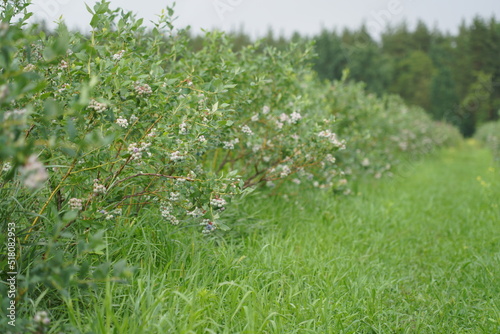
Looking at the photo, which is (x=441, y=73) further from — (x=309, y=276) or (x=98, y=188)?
(x=98, y=188)

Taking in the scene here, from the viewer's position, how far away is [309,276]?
2953mm

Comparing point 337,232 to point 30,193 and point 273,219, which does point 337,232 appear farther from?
point 30,193

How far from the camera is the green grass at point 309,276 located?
2.10 meters

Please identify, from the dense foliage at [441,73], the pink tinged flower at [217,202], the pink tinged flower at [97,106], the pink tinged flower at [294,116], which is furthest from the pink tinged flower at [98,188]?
the dense foliage at [441,73]

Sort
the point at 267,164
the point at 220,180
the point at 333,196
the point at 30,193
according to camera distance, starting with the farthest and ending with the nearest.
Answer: the point at 333,196, the point at 267,164, the point at 220,180, the point at 30,193

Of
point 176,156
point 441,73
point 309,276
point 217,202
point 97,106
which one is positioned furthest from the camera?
point 441,73

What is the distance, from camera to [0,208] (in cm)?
204

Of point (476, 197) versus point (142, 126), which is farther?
point (476, 197)

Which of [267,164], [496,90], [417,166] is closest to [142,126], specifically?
[267,164]

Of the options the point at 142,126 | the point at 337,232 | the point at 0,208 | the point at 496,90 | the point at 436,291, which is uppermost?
the point at 496,90

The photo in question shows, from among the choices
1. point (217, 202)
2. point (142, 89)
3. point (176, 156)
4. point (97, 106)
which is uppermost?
point (142, 89)

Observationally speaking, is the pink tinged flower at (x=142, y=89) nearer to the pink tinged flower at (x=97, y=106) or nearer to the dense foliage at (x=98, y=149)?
the dense foliage at (x=98, y=149)

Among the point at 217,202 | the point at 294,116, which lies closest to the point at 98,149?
the point at 217,202

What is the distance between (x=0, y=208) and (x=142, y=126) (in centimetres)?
91
